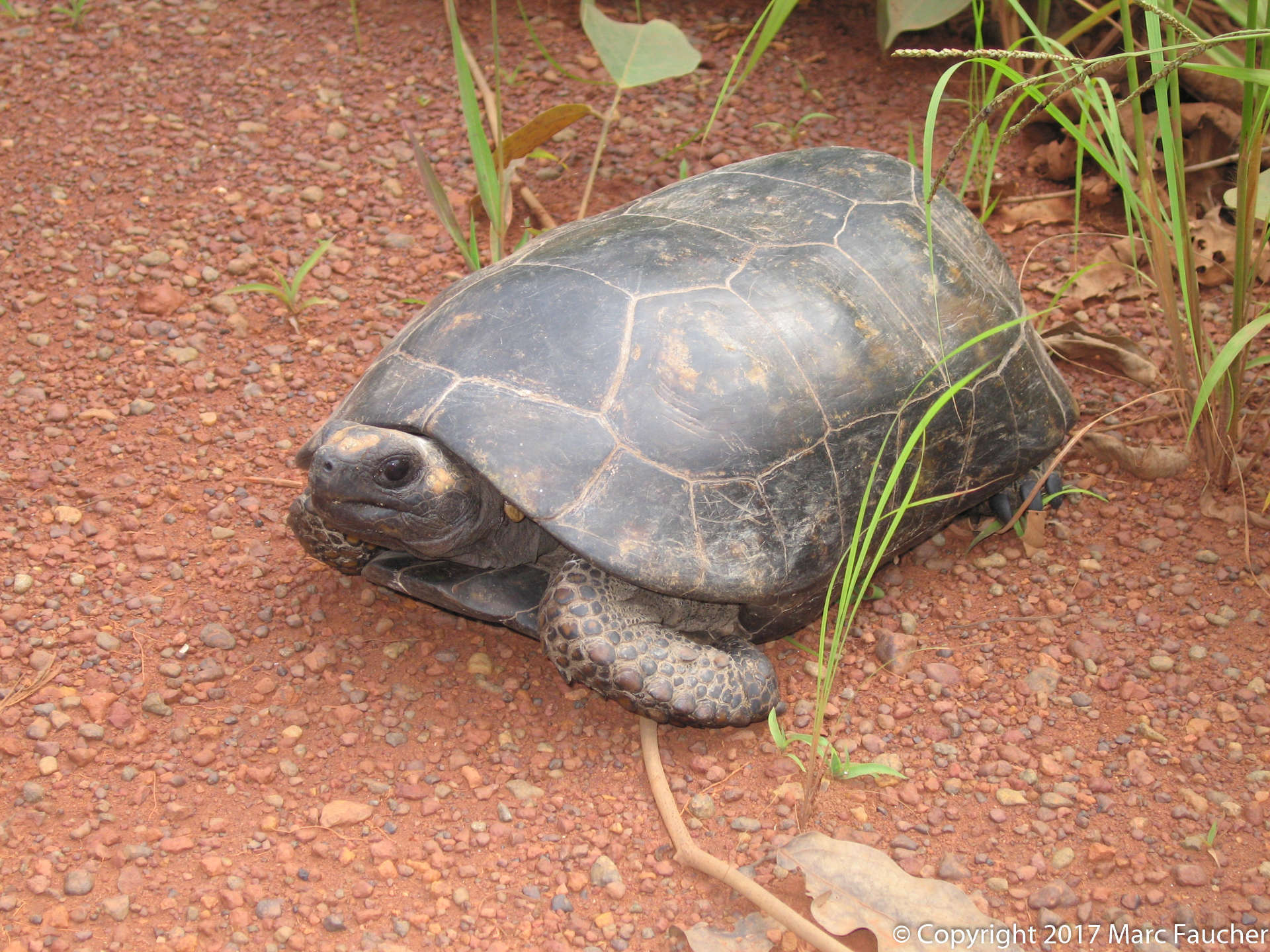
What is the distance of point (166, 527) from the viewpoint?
135 inches

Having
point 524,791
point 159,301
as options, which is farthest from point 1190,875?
point 159,301

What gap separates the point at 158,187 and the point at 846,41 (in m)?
3.19

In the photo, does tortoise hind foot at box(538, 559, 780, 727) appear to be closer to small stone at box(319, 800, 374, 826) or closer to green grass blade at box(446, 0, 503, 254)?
small stone at box(319, 800, 374, 826)

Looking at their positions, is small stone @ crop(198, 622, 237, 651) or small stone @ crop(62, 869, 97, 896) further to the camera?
small stone @ crop(198, 622, 237, 651)

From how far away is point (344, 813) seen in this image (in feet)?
8.82

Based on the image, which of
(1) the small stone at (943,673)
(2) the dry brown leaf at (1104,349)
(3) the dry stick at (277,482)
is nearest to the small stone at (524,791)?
(1) the small stone at (943,673)

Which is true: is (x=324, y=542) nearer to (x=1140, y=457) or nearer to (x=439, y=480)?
(x=439, y=480)

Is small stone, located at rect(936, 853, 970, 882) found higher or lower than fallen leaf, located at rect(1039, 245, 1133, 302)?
lower

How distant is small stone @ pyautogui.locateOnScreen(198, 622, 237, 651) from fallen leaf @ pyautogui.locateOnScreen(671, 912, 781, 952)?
143 cm

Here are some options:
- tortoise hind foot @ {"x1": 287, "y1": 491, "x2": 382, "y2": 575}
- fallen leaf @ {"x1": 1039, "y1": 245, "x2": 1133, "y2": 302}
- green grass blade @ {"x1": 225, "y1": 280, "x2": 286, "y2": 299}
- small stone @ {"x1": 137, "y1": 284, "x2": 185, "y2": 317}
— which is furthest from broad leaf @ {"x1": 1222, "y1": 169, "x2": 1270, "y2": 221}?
small stone @ {"x1": 137, "y1": 284, "x2": 185, "y2": 317}

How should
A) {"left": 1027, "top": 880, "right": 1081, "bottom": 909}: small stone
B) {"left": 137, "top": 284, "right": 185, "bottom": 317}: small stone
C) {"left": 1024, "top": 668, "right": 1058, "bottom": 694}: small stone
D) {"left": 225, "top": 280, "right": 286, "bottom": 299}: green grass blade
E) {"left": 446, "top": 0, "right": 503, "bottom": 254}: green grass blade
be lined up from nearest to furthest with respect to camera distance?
{"left": 1027, "top": 880, "right": 1081, "bottom": 909}: small stone < {"left": 1024, "top": 668, "right": 1058, "bottom": 694}: small stone < {"left": 446, "top": 0, "right": 503, "bottom": 254}: green grass blade < {"left": 225, "top": 280, "right": 286, "bottom": 299}: green grass blade < {"left": 137, "top": 284, "right": 185, "bottom": 317}: small stone

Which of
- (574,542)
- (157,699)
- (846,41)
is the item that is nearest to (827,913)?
(574,542)

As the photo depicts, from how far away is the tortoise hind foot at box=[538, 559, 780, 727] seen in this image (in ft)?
9.22

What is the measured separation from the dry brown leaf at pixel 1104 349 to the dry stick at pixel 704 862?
84.6 inches
